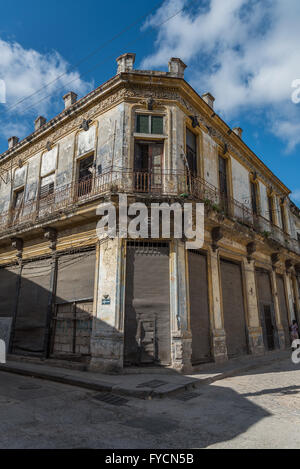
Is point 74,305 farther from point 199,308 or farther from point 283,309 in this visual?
point 283,309

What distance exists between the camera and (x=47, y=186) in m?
12.4

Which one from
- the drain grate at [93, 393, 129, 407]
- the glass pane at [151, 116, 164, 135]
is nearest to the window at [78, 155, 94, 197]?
the glass pane at [151, 116, 164, 135]

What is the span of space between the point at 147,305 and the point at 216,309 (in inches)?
108

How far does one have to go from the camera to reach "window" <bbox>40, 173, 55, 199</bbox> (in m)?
12.3

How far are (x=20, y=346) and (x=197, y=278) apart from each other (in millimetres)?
6882

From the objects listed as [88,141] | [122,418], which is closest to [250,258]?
[88,141]

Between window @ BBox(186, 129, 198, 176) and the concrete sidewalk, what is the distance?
6.42 meters

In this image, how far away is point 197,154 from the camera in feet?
37.2

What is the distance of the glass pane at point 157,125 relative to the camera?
402 inches

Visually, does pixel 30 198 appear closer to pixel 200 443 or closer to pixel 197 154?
pixel 197 154

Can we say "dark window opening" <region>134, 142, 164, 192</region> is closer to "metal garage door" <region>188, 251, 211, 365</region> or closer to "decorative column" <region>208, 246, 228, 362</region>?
"metal garage door" <region>188, 251, 211, 365</region>

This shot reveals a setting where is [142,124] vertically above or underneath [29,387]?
above

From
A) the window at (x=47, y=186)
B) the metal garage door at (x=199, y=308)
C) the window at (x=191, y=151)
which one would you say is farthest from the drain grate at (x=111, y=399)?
the window at (x=47, y=186)

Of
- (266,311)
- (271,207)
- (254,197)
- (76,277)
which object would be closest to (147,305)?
(76,277)
